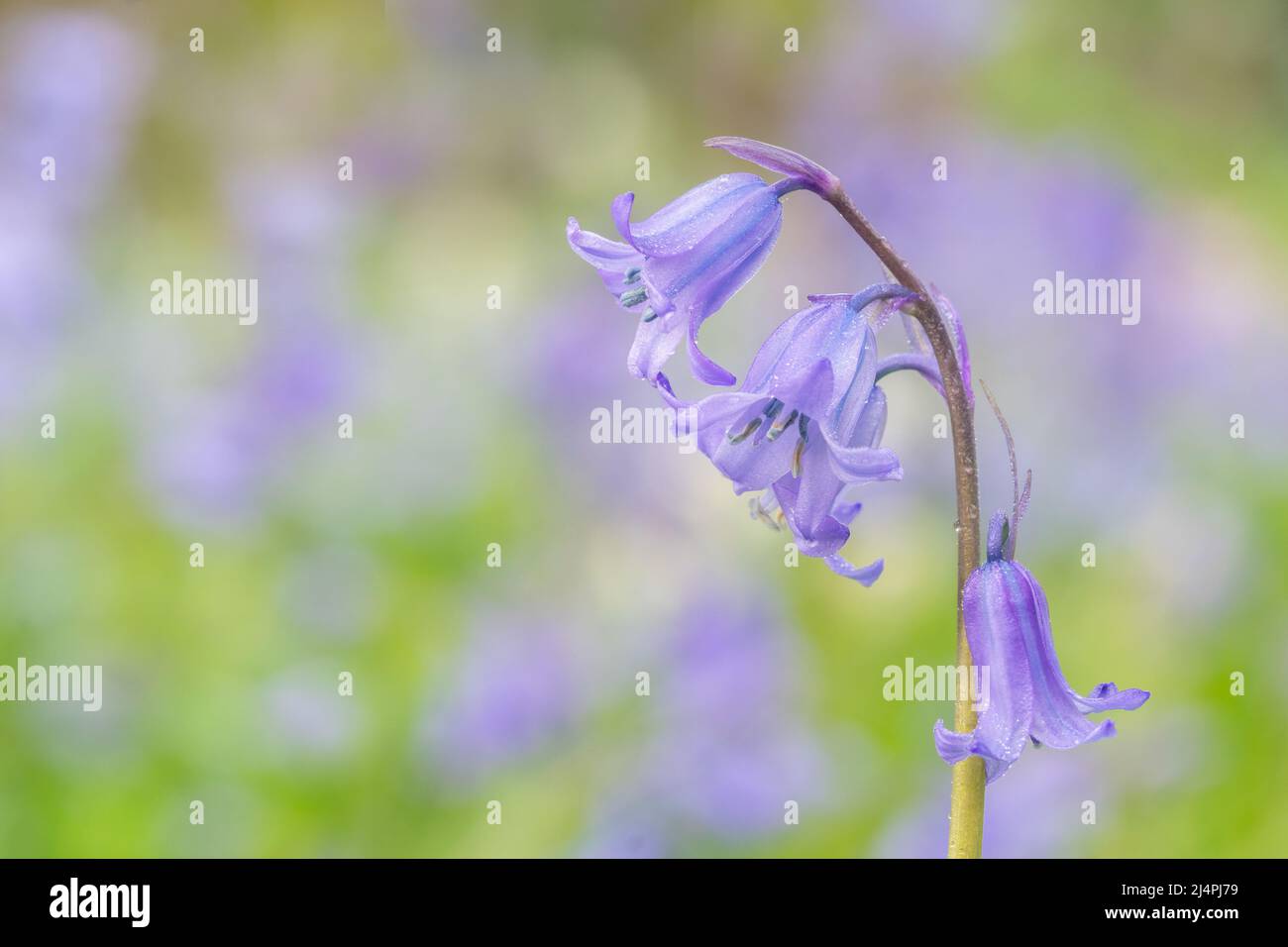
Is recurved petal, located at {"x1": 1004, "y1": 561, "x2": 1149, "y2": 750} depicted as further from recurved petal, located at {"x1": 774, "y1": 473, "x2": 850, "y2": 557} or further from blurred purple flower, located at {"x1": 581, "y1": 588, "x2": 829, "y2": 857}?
blurred purple flower, located at {"x1": 581, "y1": 588, "x2": 829, "y2": 857}

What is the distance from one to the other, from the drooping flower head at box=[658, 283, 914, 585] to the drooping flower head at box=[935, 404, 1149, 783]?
0.14 meters

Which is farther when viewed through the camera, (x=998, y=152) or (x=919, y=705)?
(x=998, y=152)

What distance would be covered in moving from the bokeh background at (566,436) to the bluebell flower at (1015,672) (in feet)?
5.80

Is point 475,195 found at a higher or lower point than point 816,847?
higher

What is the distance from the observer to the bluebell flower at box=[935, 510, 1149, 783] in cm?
156

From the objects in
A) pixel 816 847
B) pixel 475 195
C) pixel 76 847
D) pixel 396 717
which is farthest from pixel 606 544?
pixel 475 195

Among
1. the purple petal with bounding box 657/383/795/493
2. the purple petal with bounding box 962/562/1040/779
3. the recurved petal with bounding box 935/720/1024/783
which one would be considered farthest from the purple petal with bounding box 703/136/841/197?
the recurved petal with bounding box 935/720/1024/783

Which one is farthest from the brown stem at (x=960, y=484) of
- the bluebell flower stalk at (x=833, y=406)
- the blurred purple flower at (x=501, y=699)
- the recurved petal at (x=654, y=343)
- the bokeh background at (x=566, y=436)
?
the blurred purple flower at (x=501, y=699)

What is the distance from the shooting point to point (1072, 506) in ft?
15.6

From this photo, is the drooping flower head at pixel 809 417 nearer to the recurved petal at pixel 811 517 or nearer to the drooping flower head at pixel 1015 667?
the recurved petal at pixel 811 517

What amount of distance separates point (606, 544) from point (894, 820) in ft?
5.33

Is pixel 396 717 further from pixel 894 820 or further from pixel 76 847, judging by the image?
pixel 894 820

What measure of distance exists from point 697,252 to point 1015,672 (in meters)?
0.66

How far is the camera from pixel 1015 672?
5.31 feet
